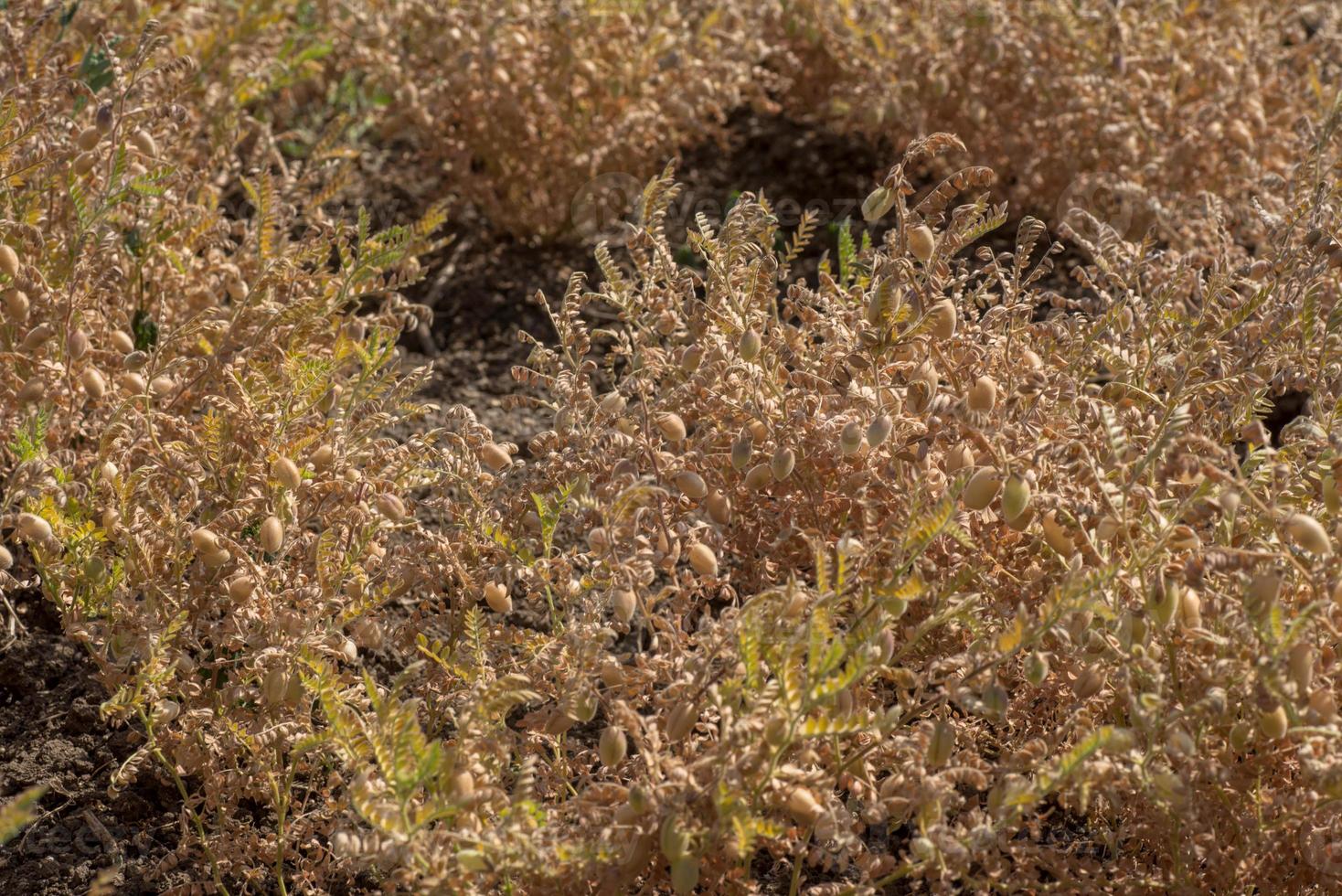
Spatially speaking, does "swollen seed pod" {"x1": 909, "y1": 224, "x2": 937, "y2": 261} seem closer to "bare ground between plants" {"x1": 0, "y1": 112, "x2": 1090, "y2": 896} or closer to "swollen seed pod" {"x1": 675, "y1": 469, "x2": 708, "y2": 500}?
"swollen seed pod" {"x1": 675, "y1": 469, "x2": 708, "y2": 500}

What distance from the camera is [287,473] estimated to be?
1758 mm

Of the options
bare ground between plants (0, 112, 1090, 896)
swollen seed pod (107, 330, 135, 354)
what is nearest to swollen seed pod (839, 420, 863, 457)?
bare ground between plants (0, 112, 1090, 896)

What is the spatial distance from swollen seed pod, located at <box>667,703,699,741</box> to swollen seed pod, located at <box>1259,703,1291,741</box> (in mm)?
533

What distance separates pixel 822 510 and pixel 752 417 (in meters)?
0.14

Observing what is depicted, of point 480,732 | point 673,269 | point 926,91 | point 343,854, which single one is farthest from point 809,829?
point 926,91

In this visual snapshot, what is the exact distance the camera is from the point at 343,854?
1438 millimetres

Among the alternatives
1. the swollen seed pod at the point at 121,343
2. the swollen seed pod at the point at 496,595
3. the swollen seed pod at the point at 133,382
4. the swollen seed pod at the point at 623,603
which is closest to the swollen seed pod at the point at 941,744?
the swollen seed pod at the point at 623,603

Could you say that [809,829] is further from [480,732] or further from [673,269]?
[673,269]

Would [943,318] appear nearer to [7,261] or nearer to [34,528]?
[34,528]

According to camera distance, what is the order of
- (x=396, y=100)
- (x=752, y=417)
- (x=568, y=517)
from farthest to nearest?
(x=396, y=100) → (x=568, y=517) → (x=752, y=417)

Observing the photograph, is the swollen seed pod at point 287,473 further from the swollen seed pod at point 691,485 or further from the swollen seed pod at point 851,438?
the swollen seed pod at point 851,438

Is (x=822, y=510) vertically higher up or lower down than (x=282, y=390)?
lower down

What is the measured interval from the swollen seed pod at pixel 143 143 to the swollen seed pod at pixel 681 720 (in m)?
1.24

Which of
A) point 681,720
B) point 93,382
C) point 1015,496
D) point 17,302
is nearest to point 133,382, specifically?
point 93,382
